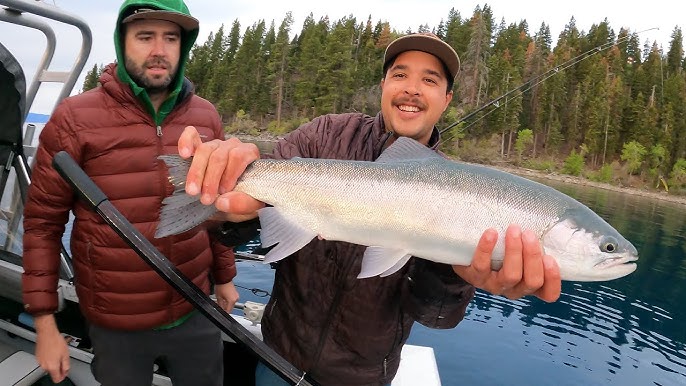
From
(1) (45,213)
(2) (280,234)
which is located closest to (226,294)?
(1) (45,213)

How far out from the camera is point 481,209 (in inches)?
96.4

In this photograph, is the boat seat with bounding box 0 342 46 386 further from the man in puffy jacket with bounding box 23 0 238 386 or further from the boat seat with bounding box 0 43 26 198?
the boat seat with bounding box 0 43 26 198

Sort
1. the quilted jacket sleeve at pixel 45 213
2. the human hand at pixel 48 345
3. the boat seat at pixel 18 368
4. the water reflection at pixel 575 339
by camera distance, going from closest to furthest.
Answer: the quilted jacket sleeve at pixel 45 213
the human hand at pixel 48 345
the boat seat at pixel 18 368
the water reflection at pixel 575 339

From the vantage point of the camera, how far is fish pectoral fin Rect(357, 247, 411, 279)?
2.40 meters

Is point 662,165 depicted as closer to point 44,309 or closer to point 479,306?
point 479,306

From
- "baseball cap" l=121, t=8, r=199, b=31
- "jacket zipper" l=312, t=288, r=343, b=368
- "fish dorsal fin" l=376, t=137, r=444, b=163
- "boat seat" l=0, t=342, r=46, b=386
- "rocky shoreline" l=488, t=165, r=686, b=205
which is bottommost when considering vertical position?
"rocky shoreline" l=488, t=165, r=686, b=205

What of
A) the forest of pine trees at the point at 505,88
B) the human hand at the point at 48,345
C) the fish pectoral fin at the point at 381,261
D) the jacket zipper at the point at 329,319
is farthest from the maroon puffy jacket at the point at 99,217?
the forest of pine trees at the point at 505,88

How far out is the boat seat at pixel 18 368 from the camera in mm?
3988

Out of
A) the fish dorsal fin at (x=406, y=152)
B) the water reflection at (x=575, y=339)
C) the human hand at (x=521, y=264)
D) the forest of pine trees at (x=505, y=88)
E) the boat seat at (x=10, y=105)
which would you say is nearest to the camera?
the human hand at (x=521, y=264)

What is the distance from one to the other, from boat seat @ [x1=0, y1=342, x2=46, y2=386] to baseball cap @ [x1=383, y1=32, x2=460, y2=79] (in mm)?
4113

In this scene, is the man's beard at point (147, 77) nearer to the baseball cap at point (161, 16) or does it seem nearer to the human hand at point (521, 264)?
the baseball cap at point (161, 16)

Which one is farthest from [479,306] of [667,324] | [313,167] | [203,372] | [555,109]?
[555,109]

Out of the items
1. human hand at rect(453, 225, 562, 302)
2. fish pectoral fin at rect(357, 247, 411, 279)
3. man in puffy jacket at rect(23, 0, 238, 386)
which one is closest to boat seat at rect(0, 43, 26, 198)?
man in puffy jacket at rect(23, 0, 238, 386)

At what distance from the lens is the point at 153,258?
8.95 feet
